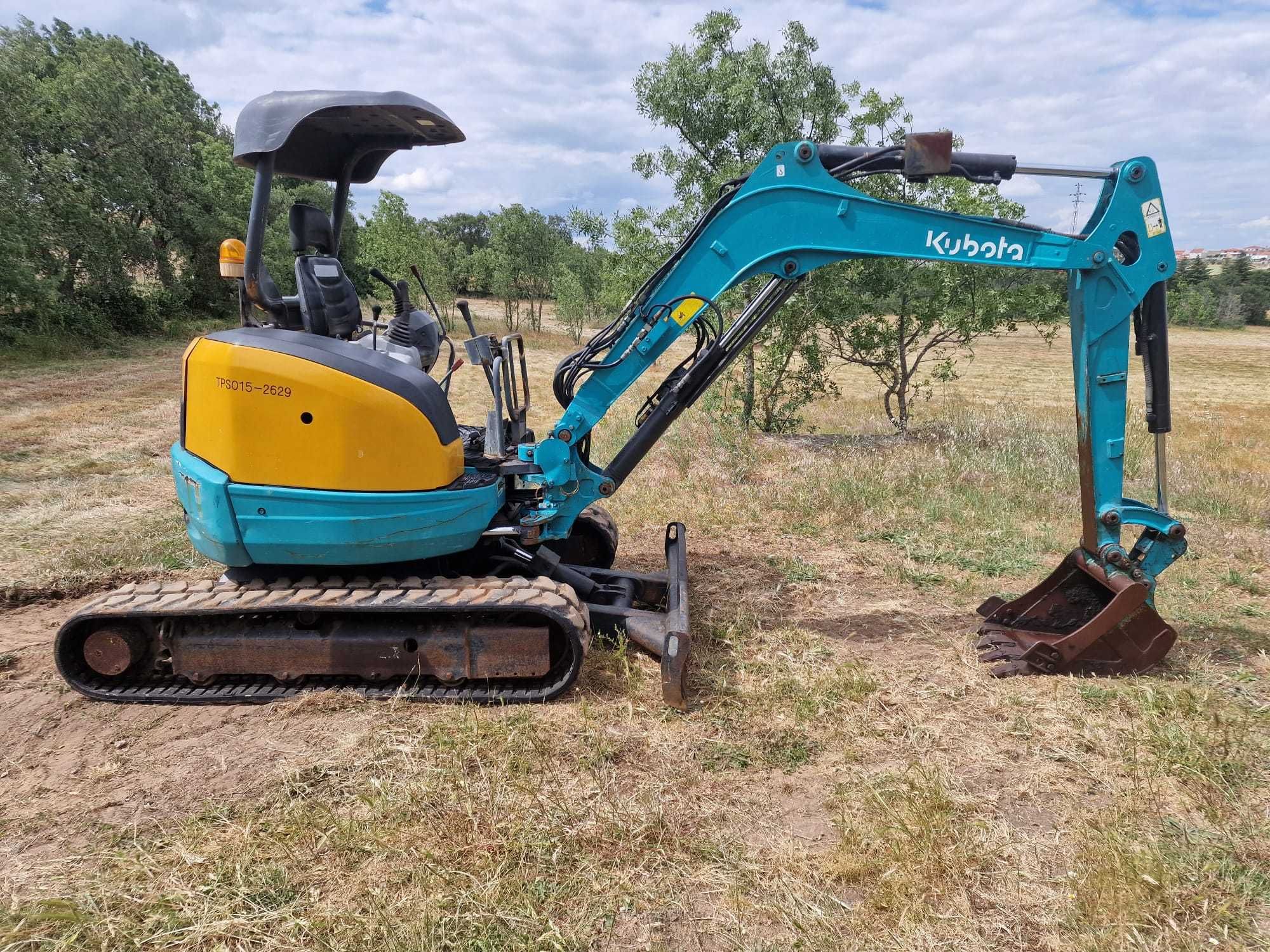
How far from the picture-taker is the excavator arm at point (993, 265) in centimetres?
454

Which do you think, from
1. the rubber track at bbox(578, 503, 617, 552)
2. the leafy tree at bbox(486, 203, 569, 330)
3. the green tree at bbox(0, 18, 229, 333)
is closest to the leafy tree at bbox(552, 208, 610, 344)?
the leafy tree at bbox(486, 203, 569, 330)

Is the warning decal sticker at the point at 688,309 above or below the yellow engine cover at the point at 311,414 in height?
above

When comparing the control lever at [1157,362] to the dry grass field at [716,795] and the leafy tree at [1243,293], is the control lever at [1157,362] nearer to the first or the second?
the dry grass field at [716,795]

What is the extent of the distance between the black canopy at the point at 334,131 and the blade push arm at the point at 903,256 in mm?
1695

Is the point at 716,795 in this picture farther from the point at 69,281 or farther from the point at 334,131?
the point at 69,281

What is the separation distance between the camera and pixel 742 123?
12266mm

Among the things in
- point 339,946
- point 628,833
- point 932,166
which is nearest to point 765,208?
point 932,166

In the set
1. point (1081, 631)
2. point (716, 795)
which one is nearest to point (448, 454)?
point (716, 795)

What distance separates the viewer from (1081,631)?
4535 millimetres

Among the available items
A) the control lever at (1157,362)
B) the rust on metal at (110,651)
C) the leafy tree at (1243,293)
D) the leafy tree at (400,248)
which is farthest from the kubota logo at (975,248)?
the leafy tree at (1243,293)

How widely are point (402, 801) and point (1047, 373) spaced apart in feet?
104

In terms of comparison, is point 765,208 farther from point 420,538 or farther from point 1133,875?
point 1133,875

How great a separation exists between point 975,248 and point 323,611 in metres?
4.12

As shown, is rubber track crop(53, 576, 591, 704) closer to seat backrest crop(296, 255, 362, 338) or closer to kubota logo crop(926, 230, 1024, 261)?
seat backrest crop(296, 255, 362, 338)
